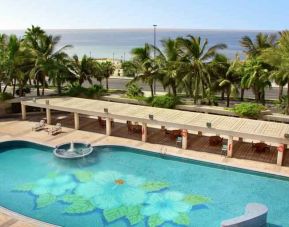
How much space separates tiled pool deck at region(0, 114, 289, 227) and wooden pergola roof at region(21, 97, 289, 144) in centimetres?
182

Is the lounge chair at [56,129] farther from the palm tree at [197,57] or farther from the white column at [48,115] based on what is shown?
the palm tree at [197,57]

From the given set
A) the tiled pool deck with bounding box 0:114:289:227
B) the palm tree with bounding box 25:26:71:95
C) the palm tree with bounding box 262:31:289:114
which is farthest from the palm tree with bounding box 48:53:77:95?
the palm tree with bounding box 262:31:289:114

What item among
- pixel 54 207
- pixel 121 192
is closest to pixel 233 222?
pixel 121 192

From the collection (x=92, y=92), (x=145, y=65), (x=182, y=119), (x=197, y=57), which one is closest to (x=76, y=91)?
(x=92, y=92)

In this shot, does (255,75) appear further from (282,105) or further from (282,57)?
(282,57)

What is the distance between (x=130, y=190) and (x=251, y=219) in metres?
7.29

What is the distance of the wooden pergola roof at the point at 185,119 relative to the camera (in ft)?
72.5

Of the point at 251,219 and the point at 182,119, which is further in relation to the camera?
the point at 182,119

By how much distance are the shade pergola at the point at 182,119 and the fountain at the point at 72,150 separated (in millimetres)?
2908

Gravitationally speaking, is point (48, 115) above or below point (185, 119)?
below

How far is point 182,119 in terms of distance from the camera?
2497cm

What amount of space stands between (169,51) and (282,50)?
10.5m

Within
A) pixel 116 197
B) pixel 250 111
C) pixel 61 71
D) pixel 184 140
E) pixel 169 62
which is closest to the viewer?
pixel 116 197

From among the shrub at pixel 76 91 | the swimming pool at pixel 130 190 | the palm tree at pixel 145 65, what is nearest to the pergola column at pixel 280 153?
the swimming pool at pixel 130 190
